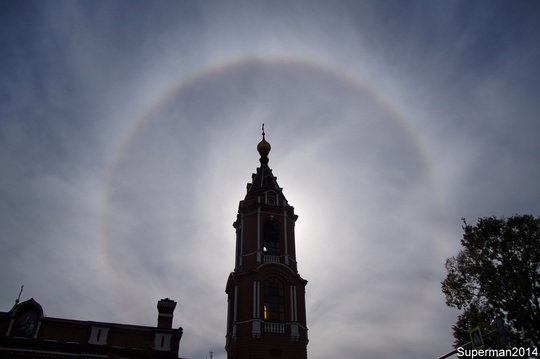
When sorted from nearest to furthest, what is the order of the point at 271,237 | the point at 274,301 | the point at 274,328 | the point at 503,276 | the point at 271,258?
the point at 503,276 < the point at 274,328 < the point at 274,301 < the point at 271,258 < the point at 271,237

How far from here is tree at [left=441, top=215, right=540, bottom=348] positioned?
25781mm

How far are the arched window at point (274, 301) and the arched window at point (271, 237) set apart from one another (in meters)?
3.74

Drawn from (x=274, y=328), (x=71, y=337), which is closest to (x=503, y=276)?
(x=274, y=328)

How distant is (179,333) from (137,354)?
3297 mm

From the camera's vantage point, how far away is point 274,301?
121 feet

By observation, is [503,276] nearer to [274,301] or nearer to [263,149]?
[274,301]

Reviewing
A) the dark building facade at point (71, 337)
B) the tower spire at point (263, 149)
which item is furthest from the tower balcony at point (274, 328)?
the tower spire at point (263, 149)

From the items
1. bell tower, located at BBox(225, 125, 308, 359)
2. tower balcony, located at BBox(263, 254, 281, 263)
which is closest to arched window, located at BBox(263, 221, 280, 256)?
bell tower, located at BBox(225, 125, 308, 359)

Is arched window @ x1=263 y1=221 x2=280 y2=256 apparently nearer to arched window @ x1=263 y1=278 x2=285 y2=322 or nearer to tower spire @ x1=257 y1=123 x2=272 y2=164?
arched window @ x1=263 y1=278 x2=285 y2=322

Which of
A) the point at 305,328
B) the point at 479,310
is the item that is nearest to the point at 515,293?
the point at 479,310

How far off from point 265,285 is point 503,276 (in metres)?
18.3

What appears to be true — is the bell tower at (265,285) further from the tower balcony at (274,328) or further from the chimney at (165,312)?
the chimney at (165,312)

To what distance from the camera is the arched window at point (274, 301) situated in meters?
36.2

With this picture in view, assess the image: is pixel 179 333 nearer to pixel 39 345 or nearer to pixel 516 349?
pixel 39 345
